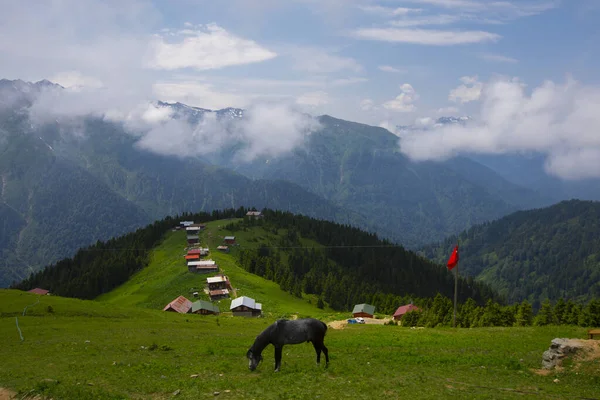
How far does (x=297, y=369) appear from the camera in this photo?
2681 cm

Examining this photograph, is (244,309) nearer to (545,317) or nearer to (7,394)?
(545,317)

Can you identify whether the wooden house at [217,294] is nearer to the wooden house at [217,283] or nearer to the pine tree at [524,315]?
the wooden house at [217,283]

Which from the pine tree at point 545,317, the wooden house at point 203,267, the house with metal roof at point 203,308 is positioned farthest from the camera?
the wooden house at point 203,267

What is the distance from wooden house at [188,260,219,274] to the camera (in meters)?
147

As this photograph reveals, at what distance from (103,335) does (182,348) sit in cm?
1462

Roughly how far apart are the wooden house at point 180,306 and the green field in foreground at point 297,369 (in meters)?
61.2

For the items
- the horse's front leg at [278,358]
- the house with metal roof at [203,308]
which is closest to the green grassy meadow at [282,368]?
the horse's front leg at [278,358]

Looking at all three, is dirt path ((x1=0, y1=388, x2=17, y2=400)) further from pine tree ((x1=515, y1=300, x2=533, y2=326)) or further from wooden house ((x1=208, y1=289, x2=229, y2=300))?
wooden house ((x1=208, y1=289, x2=229, y2=300))

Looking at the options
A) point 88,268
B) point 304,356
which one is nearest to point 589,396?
point 304,356

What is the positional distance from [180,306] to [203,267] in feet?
120

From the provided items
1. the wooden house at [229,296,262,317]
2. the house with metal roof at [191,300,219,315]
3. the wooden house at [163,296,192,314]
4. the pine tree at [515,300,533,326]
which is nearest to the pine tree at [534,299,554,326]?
the pine tree at [515,300,533,326]

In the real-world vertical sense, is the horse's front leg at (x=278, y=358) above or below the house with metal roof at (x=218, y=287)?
above

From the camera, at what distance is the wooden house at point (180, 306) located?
357ft

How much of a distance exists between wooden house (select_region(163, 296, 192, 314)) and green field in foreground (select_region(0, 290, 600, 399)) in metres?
61.2
